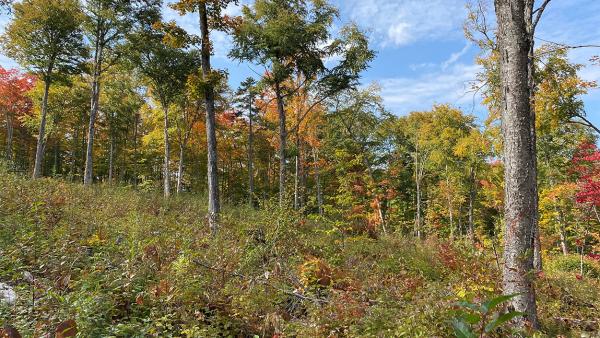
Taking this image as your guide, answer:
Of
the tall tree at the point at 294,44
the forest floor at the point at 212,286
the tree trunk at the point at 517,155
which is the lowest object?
the forest floor at the point at 212,286

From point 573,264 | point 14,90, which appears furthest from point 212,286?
point 14,90

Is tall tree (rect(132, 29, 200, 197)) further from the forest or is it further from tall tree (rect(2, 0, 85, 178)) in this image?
tall tree (rect(2, 0, 85, 178))

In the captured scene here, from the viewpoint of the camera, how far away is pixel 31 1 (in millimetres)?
14375

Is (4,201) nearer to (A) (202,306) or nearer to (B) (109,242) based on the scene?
(B) (109,242)

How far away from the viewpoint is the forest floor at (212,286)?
324cm

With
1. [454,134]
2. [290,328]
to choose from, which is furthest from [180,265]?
[454,134]

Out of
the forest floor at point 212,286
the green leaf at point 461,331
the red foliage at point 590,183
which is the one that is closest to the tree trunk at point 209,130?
the forest floor at point 212,286

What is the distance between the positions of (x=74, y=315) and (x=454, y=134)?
22.4 meters

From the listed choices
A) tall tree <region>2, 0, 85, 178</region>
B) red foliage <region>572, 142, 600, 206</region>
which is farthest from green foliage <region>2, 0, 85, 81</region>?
red foliage <region>572, 142, 600, 206</region>

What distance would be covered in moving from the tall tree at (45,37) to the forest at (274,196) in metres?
0.08

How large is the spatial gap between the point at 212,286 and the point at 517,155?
155 inches

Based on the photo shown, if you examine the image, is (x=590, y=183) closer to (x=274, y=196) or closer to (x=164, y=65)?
(x=274, y=196)

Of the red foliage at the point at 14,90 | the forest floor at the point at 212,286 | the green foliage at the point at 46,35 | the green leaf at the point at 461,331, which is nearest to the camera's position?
the green leaf at the point at 461,331

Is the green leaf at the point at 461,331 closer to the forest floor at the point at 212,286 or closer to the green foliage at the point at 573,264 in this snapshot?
the forest floor at the point at 212,286
